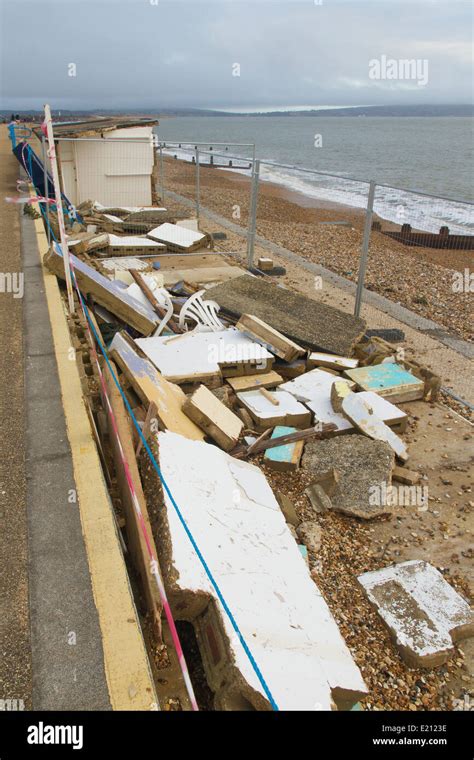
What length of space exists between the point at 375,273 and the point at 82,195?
30.9ft

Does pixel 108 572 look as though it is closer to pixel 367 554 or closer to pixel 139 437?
pixel 139 437

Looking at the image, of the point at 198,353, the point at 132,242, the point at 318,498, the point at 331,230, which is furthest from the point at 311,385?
the point at 331,230

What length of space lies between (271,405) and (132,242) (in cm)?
766

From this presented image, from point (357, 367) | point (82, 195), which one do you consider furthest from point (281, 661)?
point (82, 195)

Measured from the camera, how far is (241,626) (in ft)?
9.86

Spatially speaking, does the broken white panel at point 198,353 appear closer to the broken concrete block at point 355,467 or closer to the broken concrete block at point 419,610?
the broken concrete block at point 355,467

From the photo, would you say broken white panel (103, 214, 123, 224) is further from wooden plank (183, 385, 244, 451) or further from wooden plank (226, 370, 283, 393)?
wooden plank (183, 385, 244, 451)

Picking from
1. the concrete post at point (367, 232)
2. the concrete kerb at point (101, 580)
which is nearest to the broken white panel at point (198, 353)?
the concrete kerb at point (101, 580)

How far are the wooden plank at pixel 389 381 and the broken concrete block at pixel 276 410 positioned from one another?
38.0 inches

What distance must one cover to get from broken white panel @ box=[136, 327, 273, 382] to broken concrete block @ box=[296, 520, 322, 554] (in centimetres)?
236

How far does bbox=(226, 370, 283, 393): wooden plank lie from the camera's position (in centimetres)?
647

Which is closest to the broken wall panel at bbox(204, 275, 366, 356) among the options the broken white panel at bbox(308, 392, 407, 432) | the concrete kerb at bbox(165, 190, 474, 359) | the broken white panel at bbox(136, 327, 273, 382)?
the broken white panel at bbox(136, 327, 273, 382)

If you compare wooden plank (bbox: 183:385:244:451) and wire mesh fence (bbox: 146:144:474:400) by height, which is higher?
wire mesh fence (bbox: 146:144:474:400)

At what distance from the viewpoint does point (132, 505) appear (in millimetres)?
3531
